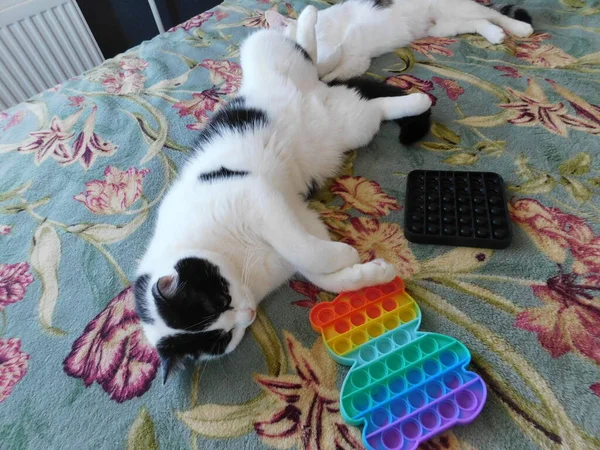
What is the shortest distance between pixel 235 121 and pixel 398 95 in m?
0.44

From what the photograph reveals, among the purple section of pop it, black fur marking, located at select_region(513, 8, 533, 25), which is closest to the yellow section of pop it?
the purple section of pop it

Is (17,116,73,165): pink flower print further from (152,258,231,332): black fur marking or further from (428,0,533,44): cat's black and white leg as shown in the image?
(428,0,533,44): cat's black and white leg

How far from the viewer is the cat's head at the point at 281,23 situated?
50.6 inches

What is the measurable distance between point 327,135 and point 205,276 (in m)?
0.49

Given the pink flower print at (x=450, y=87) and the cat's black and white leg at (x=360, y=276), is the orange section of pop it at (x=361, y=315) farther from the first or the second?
the pink flower print at (x=450, y=87)

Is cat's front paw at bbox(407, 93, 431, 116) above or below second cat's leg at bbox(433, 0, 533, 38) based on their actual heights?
above

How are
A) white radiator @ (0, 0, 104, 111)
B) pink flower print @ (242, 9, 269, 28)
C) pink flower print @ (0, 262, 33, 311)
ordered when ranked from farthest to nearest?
white radiator @ (0, 0, 104, 111)
pink flower print @ (242, 9, 269, 28)
pink flower print @ (0, 262, 33, 311)

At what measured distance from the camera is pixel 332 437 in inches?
22.5

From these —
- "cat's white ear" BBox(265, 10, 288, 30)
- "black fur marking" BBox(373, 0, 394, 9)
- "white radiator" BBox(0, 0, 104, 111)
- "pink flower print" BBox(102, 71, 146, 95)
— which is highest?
"cat's white ear" BBox(265, 10, 288, 30)

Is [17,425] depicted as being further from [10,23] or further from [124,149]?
[10,23]

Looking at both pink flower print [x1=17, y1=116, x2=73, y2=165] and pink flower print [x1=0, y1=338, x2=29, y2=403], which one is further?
pink flower print [x1=17, y1=116, x2=73, y2=165]

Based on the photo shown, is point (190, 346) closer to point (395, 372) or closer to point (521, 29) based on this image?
point (395, 372)

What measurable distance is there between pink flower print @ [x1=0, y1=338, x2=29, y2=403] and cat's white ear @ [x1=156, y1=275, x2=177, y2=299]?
0.28 m

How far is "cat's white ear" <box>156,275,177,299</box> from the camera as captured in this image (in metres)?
0.70
